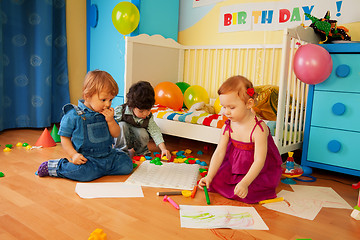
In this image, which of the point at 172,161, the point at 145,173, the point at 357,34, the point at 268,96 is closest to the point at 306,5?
the point at 357,34

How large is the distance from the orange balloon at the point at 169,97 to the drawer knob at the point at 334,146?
1.20m

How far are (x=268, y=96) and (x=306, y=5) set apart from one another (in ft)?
2.67

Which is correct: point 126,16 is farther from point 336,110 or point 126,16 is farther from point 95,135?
point 336,110

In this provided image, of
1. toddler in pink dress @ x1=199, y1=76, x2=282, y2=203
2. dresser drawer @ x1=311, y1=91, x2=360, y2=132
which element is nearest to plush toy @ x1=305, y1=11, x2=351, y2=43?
dresser drawer @ x1=311, y1=91, x2=360, y2=132

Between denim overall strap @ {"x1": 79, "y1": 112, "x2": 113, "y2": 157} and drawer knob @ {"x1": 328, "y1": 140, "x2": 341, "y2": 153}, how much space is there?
122 cm

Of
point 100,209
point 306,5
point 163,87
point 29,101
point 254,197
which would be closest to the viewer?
point 100,209

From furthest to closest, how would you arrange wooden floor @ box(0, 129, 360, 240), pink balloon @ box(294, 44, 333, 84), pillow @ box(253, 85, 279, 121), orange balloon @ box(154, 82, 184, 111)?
orange balloon @ box(154, 82, 184, 111), pillow @ box(253, 85, 279, 121), pink balloon @ box(294, 44, 333, 84), wooden floor @ box(0, 129, 360, 240)

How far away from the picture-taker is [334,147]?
5.97 ft

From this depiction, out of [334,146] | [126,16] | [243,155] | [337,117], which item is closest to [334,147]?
[334,146]

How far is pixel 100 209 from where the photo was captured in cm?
125

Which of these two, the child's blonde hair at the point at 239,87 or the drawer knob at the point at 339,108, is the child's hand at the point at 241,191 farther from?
the drawer knob at the point at 339,108

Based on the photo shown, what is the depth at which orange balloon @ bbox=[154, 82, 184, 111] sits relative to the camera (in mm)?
2596

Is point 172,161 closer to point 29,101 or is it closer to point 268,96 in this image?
point 268,96

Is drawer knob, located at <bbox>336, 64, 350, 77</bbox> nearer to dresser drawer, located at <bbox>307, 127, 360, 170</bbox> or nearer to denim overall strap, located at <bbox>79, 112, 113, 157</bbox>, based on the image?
dresser drawer, located at <bbox>307, 127, 360, 170</bbox>
